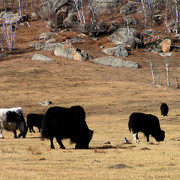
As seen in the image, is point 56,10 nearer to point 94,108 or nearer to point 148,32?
point 148,32

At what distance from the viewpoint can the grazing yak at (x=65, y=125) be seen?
45.2ft

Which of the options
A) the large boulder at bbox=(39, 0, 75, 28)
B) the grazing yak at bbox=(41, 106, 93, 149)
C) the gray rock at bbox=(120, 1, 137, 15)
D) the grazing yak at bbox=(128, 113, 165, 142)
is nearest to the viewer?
the grazing yak at bbox=(41, 106, 93, 149)

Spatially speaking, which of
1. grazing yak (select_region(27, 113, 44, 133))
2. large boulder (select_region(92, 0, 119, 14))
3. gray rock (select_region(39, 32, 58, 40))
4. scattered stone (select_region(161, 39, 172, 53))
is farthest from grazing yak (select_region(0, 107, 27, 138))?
large boulder (select_region(92, 0, 119, 14))

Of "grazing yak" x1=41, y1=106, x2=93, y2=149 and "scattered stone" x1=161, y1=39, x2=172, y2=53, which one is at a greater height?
"grazing yak" x1=41, y1=106, x2=93, y2=149

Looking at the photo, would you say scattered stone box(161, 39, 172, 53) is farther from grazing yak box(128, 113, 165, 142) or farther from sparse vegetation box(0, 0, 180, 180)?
grazing yak box(128, 113, 165, 142)

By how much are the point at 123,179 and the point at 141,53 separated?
242 ft

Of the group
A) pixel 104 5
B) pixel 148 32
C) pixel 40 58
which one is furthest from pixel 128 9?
pixel 40 58

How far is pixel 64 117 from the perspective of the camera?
45.4 feet

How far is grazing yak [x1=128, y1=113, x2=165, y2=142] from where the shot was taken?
17.9 meters

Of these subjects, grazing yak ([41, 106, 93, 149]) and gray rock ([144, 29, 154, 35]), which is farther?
gray rock ([144, 29, 154, 35])

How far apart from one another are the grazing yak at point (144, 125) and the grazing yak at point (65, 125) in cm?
414

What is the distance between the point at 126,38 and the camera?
85.2 m

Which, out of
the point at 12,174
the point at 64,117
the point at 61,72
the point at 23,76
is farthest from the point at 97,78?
the point at 12,174

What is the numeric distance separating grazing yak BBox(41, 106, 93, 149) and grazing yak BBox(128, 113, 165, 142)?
4138mm
